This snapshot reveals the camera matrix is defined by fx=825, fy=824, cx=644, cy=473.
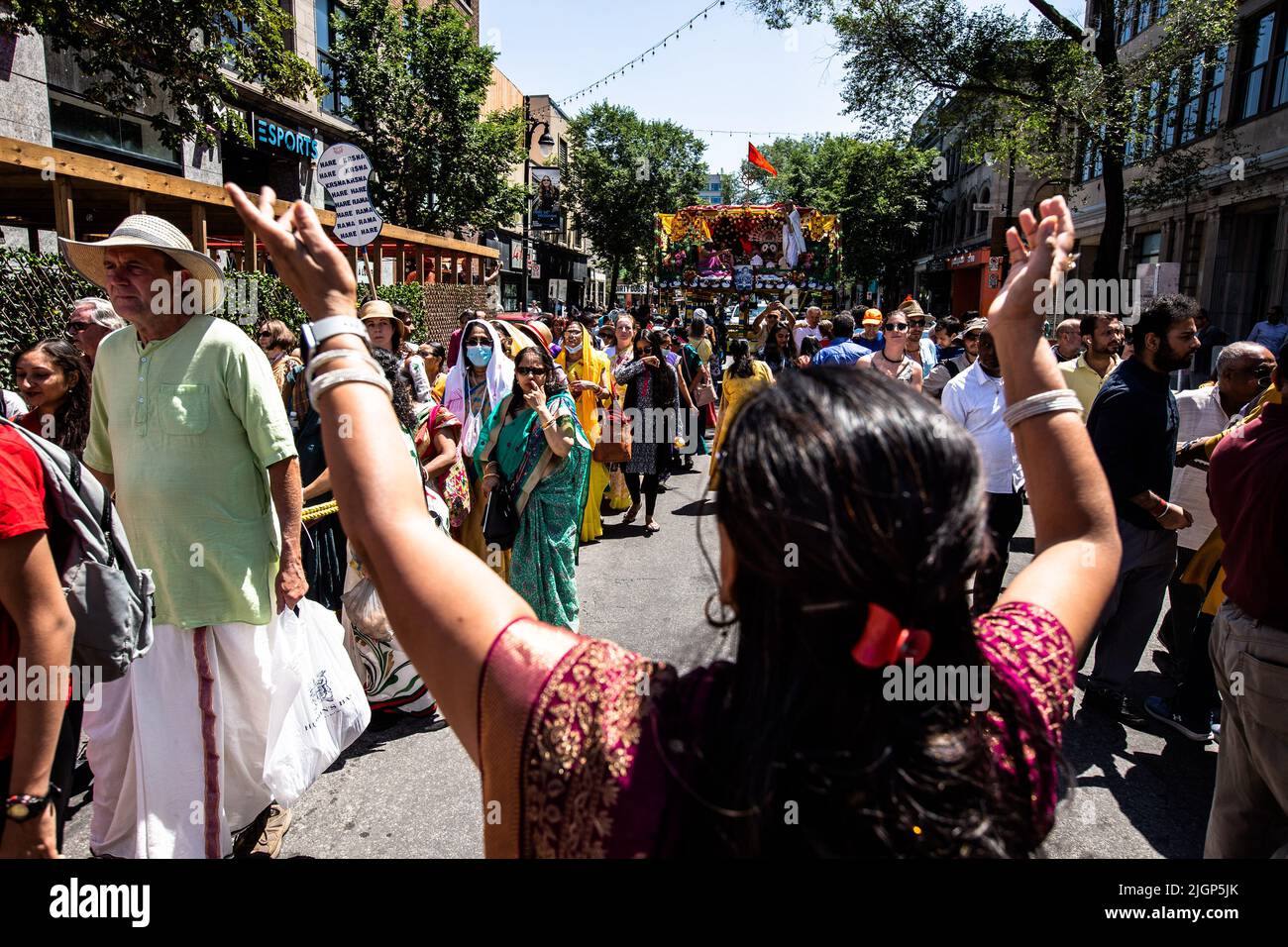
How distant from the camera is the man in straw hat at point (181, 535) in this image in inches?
105

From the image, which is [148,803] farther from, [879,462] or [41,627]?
[879,462]

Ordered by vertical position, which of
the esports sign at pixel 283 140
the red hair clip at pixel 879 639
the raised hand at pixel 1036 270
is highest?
the esports sign at pixel 283 140

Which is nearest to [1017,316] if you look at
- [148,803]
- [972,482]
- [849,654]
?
[972,482]

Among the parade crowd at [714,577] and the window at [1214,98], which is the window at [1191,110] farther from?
the parade crowd at [714,577]

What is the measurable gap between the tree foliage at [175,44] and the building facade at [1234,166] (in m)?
14.2

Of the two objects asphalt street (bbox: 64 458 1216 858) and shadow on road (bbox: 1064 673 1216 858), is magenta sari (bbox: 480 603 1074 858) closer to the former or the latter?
asphalt street (bbox: 64 458 1216 858)

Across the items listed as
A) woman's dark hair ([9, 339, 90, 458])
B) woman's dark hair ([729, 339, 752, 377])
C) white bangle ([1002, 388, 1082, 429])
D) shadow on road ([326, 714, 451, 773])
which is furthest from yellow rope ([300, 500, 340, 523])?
woman's dark hair ([729, 339, 752, 377])

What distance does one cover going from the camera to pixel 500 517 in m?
4.54

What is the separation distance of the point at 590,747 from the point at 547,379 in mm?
3914

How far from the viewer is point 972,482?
86 cm

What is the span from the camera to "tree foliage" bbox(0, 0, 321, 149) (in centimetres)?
739

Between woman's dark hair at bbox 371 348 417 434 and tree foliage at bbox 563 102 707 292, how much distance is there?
Result: 130 feet

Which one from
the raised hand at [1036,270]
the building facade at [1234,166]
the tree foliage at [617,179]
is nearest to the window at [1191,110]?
the building facade at [1234,166]
